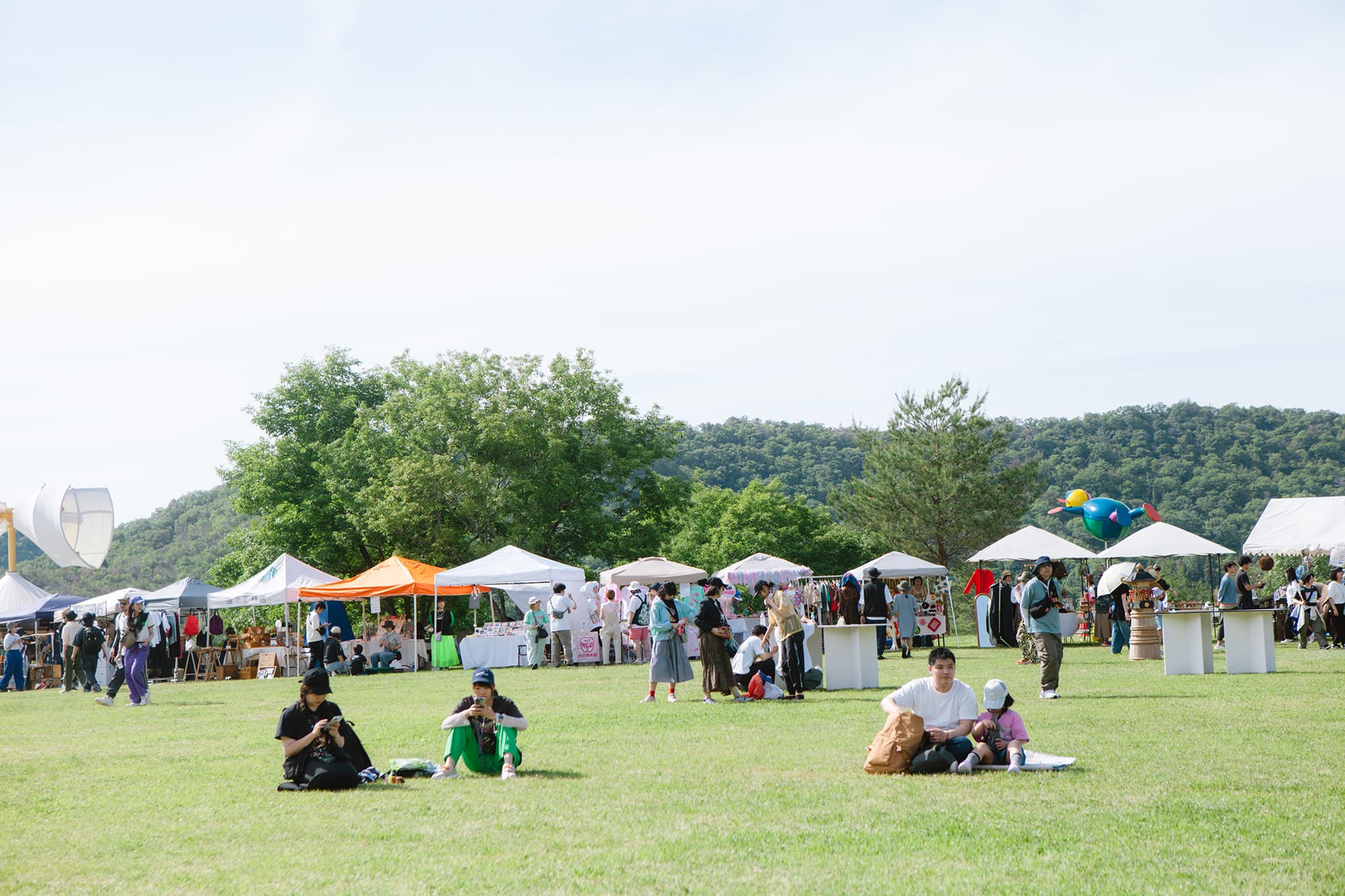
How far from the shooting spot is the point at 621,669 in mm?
24625

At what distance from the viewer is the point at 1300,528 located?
2833cm

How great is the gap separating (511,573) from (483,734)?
18881 mm

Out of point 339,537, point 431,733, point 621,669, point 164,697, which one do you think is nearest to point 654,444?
point 339,537

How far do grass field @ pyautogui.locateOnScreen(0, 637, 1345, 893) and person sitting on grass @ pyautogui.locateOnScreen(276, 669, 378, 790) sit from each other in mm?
274

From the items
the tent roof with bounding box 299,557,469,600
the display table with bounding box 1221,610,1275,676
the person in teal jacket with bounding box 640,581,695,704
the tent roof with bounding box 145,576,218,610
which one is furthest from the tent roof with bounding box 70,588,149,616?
the display table with bounding box 1221,610,1275,676

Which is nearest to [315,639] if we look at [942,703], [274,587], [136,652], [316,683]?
[274,587]

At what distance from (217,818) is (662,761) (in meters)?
3.26

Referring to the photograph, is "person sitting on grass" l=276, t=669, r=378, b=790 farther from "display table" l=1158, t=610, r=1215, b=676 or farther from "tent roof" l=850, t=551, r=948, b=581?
"tent roof" l=850, t=551, r=948, b=581

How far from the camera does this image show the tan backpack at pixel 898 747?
27.3ft

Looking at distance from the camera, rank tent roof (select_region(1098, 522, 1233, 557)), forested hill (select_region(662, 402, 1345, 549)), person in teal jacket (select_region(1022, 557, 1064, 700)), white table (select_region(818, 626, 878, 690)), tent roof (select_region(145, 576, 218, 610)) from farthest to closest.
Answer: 1. forested hill (select_region(662, 402, 1345, 549))
2. tent roof (select_region(145, 576, 218, 610))
3. tent roof (select_region(1098, 522, 1233, 557))
4. white table (select_region(818, 626, 878, 690))
5. person in teal jacket (select_region(1022, 557, 1064, 700))

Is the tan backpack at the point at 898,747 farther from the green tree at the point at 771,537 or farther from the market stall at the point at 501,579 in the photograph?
the green tree at the point at 771,537

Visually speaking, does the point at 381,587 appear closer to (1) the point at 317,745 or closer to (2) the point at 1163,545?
(2) the point at 1163,545

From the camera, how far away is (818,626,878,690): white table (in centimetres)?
1606

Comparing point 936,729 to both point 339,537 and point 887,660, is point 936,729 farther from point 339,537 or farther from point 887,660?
point 339,537
